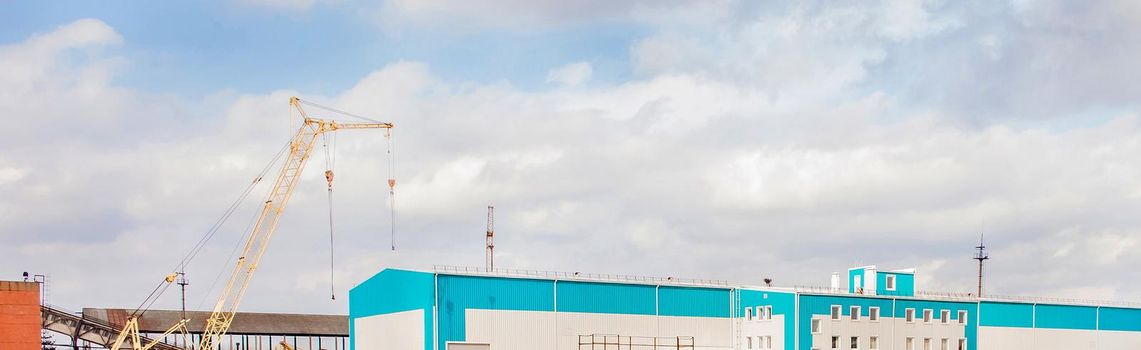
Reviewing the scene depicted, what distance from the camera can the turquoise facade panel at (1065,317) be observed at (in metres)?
106

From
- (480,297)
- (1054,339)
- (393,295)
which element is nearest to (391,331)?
(393,295)

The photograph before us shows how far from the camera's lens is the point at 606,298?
3639 inches

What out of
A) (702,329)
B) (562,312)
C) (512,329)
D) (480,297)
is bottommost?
(702,329)

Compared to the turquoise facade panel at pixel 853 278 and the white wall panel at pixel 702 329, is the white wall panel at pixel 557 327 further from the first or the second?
the turquoise facade panel at pixel 853 278

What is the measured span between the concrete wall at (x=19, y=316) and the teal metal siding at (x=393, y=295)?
90.4 ft

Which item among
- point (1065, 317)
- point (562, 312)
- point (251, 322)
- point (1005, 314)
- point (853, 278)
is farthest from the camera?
point (251, 322)

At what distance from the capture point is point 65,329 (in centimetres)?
11344

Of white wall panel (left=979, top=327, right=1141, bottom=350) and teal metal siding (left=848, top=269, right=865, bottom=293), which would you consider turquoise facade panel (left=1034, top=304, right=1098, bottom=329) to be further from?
teal metal siding (left=848, top=269, right=865, bottom=293)

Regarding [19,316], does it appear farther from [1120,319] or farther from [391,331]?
[1120,319]

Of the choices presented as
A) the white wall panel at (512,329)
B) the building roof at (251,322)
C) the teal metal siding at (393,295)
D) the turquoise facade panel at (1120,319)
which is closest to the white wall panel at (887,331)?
the turquoise facade panel at (1120,319)

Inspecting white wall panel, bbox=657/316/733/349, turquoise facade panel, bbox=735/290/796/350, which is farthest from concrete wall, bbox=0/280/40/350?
turquoise facade panel, bbox=735/290/796/350

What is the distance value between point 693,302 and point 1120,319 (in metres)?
46.2

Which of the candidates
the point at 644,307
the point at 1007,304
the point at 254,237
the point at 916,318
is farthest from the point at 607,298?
the point at 254,237

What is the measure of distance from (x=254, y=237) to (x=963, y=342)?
71746 mm
